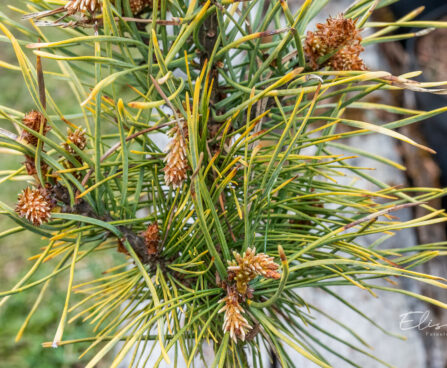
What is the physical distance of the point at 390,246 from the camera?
0.95m

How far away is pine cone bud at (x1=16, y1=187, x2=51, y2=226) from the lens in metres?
0.32

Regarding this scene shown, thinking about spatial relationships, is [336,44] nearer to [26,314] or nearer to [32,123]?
[32,123]

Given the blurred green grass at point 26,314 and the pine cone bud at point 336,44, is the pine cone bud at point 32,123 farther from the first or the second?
the blurred green grass at point 26,314

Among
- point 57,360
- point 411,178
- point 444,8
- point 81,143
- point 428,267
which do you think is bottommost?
point 57,360

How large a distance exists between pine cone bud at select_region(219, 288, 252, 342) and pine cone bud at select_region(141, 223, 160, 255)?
9 centimetres

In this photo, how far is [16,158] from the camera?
4.72 feet

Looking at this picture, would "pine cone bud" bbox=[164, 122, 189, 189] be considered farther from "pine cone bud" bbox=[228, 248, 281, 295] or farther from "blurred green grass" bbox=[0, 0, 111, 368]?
"blurred green grass" bbox=[0, 0, 111, 368]

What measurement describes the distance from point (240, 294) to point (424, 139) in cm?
96

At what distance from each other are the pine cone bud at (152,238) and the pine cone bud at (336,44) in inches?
8.3

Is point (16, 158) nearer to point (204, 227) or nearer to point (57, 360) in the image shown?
point (57, 360)

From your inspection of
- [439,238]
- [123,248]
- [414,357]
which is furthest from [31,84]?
[439,238]

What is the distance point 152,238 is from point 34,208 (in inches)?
4.5

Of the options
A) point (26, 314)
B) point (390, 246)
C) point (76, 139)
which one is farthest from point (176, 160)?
point (26, 314)

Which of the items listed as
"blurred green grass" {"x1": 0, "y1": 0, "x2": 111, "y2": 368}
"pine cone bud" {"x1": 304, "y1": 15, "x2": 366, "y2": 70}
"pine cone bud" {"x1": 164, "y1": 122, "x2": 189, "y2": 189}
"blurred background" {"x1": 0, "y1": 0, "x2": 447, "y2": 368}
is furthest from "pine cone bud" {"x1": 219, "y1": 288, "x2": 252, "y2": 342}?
"blurred green grass" {"x1": 0, "y1": 0, "x2": 111, "y2": 368}
